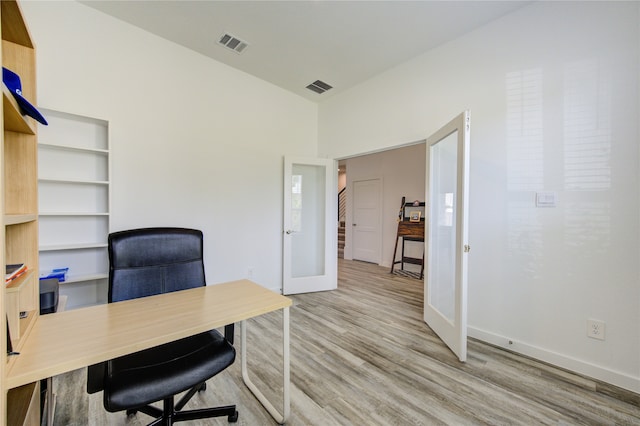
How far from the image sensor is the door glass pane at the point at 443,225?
98.5 inches

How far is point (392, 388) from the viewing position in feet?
6.17

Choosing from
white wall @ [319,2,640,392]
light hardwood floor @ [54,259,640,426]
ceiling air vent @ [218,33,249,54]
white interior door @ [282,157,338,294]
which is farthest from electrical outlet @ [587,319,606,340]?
ceiling air vent @ [218,33,249,54]

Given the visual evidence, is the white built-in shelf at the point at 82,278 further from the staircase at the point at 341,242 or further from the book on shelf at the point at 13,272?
the staircase at the point at 341,242

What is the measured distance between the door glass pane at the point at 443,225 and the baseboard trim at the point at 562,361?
1.48 feet

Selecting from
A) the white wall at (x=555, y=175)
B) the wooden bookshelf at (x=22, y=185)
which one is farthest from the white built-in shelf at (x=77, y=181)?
the white wall at (x=555, y=175)

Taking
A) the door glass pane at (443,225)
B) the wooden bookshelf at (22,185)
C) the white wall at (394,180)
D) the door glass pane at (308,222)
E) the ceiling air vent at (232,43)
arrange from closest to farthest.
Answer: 1. the wooden bookshelf at (22,185)
2. the door glass pane at (443,225)
3. the ceiling air vent at (232,43)
4. the door glass pane at (308,222)
5. the white wall at (394,180)

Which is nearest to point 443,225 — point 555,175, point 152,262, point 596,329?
point 555,175

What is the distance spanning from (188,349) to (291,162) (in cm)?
284

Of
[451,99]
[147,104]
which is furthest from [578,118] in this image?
[147,104]

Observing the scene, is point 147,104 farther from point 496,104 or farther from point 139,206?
point 496,104

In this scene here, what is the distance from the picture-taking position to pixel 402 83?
323cm

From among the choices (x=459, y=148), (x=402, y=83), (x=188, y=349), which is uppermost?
(x=402, y=83)

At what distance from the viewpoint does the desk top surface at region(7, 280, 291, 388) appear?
0.89 m

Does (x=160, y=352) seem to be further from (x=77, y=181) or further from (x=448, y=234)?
(x=448, y=234)
